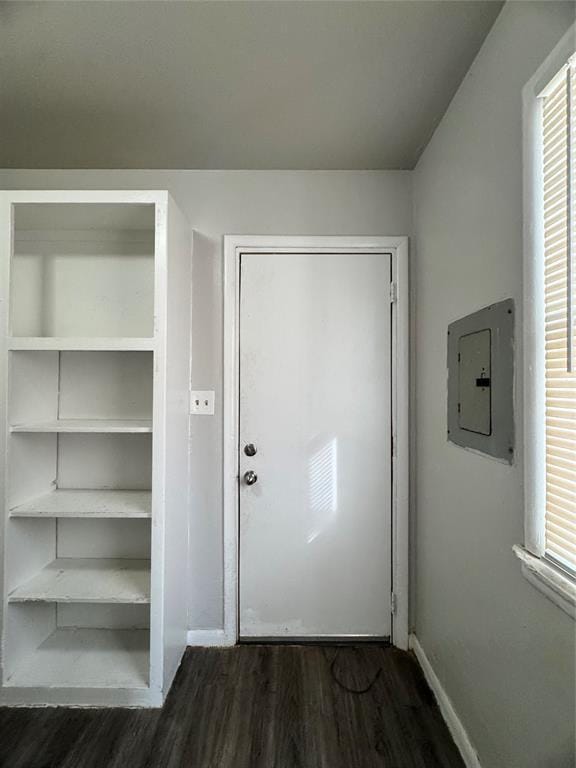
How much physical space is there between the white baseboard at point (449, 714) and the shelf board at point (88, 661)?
1.23 meters

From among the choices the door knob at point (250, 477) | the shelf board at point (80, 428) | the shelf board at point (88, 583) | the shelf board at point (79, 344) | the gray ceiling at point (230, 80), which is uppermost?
the gray ceiling at point (230, 80)

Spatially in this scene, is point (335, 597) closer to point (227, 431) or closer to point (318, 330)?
point (227, 431)

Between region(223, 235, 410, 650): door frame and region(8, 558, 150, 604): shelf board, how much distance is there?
46 centimetres

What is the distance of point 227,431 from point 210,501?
1.26ft

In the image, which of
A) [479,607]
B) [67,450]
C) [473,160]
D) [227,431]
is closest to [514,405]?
[479,607]

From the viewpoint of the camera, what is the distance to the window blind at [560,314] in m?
0.92

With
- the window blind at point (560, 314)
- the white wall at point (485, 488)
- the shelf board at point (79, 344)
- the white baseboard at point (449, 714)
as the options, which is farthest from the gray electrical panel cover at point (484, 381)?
the shelf board at point (79, 344)

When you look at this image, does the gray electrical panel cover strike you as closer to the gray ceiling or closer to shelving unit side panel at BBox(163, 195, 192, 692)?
the gray ceiling

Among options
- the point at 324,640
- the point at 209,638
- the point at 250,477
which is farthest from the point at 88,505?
the point at 324,640

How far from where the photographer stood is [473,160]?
144 centimetres

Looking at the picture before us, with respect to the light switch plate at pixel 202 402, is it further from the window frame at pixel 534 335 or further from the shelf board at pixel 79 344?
the window frame at pixel 534 335

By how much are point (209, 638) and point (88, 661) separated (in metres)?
0.56

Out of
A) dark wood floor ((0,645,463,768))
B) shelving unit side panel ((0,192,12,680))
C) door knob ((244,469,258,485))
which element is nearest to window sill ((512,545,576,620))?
dark wood floor ((0,645,463,768))

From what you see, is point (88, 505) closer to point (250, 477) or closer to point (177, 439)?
point (177, 439)
